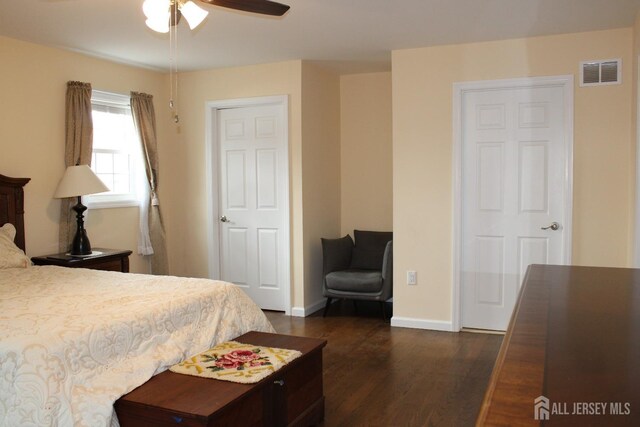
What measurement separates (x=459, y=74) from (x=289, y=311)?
2.67m

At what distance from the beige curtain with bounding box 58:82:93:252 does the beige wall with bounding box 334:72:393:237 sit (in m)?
2.59

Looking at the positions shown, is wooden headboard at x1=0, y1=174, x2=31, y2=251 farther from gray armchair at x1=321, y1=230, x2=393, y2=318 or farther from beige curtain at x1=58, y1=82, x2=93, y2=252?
gray armchair at x1=321, y1=230, x2=393, y2=318

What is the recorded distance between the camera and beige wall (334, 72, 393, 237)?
5.83 m

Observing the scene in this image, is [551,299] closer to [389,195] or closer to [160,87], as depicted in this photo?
[389,195]

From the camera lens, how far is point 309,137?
17.6 ft

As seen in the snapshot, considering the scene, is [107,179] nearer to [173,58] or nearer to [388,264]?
[173,58]

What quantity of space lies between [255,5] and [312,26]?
1.43 m

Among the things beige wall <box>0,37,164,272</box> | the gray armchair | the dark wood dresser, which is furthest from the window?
the dark wood dresser

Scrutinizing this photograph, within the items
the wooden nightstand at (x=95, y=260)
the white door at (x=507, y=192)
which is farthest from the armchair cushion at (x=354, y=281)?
the wooden nightstand at (x=95, y=260)

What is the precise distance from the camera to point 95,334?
7.60 feet

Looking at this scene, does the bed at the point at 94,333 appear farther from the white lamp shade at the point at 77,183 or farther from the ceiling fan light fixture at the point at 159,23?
the ceiling fan light fixture at the point at 159,23

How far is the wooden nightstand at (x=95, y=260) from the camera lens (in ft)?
13.9

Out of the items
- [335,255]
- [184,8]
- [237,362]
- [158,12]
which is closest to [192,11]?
[184,8]

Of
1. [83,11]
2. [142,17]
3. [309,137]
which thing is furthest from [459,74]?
[83,11]
